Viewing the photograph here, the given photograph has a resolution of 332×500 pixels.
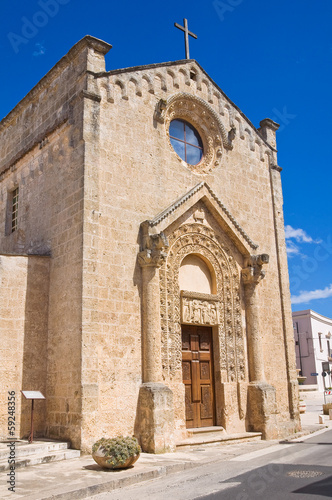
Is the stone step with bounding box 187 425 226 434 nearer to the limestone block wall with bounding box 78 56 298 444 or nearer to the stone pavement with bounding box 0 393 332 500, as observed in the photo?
the stone pavement with bounding box 0 393 332 500

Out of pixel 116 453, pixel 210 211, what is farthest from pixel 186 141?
pixel 116 453

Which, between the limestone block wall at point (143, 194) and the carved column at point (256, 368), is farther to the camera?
the carved column at point (256, 368)

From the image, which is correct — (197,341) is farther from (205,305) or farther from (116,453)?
(116,453)

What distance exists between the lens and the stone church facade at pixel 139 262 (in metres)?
10.6

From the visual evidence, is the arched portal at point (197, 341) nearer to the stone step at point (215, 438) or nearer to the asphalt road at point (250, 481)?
the stone step at point (215, 438)

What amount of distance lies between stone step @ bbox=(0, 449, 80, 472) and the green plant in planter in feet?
3.29

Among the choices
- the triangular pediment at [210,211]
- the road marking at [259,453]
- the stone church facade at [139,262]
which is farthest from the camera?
the triangular pediment at [210,211]

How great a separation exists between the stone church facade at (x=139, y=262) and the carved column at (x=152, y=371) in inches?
1.3

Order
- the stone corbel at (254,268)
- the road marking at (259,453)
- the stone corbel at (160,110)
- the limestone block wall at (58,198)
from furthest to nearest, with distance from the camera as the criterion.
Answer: the stone corbel at (254,268)
the stone corbel at (160,110)
the limestone block wall at (58,198)
the road marking at (259,453)

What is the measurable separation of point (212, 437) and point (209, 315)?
3009mm

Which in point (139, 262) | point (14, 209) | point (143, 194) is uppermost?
point (14, 209)

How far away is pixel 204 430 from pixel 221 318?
9.59 ft

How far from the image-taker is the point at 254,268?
14273mm

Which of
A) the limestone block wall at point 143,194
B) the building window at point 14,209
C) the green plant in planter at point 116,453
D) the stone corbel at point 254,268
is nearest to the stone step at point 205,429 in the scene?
the limestone block wall at point 143,194
